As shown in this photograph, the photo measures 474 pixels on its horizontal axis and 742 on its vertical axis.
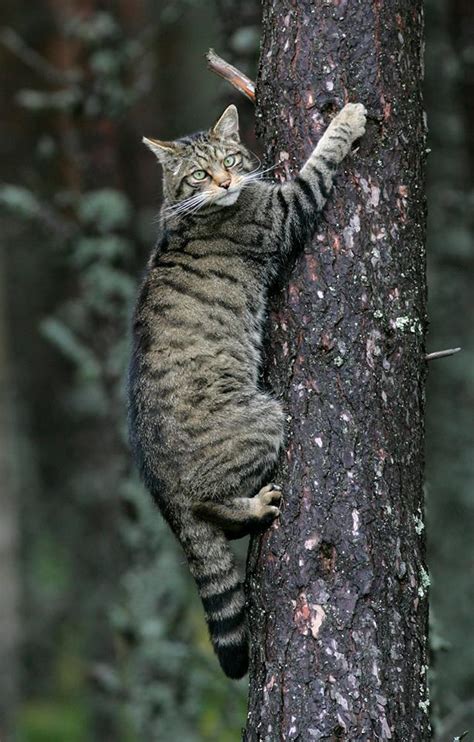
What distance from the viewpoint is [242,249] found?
15.4ft

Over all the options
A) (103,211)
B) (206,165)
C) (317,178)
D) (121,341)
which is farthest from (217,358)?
(103,211)

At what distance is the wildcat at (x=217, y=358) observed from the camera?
4.06 metres

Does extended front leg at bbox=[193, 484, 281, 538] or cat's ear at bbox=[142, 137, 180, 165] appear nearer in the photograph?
extended front leg at bbox=[193, 484, 281, 538]

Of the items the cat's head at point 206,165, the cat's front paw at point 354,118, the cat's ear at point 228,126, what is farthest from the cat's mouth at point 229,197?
the cat's front paw at point 354,118

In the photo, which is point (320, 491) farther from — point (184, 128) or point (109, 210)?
point (184, 128)

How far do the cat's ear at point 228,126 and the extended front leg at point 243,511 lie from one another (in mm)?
1873

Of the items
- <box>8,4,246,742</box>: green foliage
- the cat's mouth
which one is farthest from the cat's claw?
<box>8,4,246,742</box>: green foliage

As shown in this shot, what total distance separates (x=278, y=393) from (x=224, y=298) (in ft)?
2.44

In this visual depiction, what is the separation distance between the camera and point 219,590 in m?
4.16

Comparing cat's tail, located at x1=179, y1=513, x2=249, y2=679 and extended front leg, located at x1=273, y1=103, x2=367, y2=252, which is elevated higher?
extended front leg, located at x1=273, y1=103, x2=367, y2=252

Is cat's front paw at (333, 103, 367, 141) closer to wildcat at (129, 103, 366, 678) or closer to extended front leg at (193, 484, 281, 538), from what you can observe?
wildcat at (129, 103, 366, 678)

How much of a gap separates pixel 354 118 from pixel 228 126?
1.32 m

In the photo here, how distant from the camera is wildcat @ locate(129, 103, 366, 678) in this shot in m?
4.06

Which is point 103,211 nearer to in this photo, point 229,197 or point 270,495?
point 229,197
